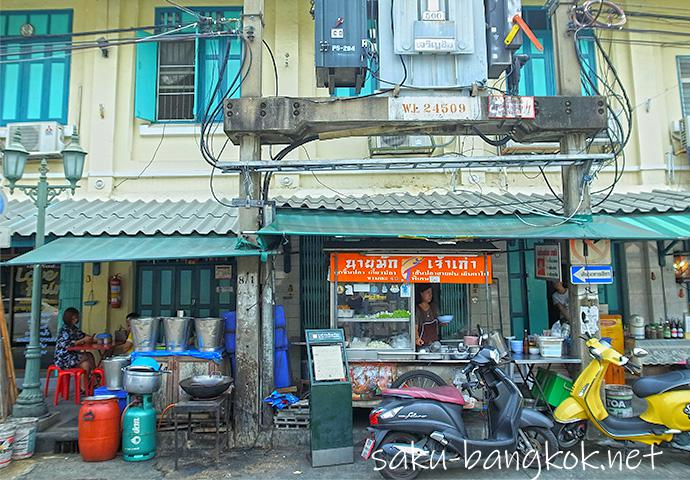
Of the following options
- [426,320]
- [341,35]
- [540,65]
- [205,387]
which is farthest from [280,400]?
[540,65]

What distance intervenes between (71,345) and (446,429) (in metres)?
6.78

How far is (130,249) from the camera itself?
6918mm

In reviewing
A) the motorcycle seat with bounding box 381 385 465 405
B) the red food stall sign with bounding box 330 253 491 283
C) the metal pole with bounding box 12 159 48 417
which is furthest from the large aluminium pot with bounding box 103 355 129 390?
the motorcycle seat with bounding box 381 385 465 405

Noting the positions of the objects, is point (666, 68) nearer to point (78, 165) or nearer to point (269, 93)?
point (269, 93)

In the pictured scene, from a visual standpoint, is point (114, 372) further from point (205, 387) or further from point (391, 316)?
point (391, 316)

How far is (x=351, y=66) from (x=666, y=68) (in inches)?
317

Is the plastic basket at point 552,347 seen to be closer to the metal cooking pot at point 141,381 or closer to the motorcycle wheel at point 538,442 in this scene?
the motorcycle wheel at point 538,442

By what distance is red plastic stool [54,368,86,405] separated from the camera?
8219 mm

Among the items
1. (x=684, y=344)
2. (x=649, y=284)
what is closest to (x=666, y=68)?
(x=649, y=284)

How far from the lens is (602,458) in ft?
19.7

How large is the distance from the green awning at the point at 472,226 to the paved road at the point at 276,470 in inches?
112

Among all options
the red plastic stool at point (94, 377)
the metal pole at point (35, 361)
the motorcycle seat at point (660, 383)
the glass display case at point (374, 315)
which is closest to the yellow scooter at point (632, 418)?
the motorcycle seat at point (660, 383)

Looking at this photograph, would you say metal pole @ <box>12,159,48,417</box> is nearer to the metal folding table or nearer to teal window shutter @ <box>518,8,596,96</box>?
the metal folding table

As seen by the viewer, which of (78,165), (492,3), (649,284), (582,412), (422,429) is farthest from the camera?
(649,284)
